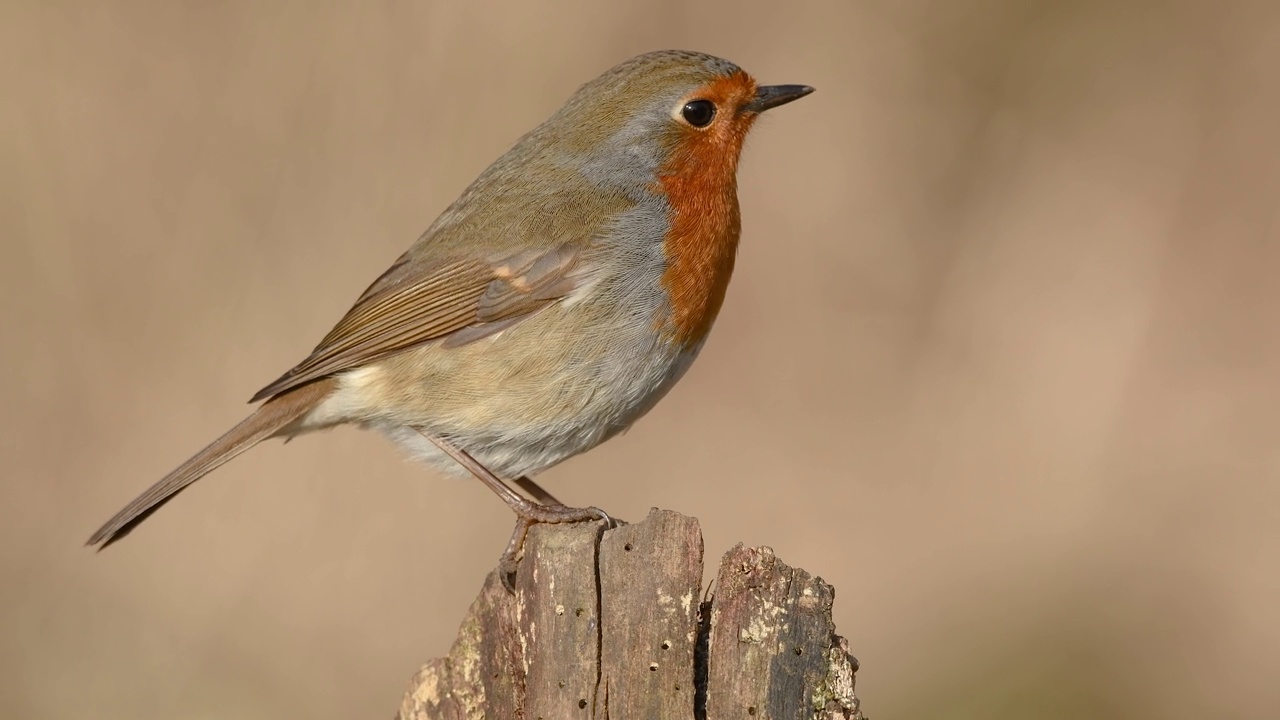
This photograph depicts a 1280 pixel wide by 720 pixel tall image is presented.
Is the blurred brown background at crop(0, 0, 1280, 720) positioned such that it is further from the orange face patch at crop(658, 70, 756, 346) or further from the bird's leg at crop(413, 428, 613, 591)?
the orange face patch at crop(658, 70, 756, 346)

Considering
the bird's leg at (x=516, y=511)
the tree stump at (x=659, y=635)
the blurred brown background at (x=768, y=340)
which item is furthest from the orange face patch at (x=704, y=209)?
the blurred brown background at (x=768, y=340)

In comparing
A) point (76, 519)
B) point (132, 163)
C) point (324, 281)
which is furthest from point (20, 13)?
point (76, 519)

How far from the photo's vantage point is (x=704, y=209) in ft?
16.0

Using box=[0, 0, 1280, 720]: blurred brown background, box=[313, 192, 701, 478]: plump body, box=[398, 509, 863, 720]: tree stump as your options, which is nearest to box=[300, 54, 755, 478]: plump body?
box=[313, 192, 701, 478]: plump body

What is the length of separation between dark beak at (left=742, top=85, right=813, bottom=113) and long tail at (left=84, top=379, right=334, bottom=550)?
1.80 meters

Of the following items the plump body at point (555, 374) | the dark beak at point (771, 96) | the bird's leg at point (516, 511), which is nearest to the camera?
the bird's leg at point (516, 511)

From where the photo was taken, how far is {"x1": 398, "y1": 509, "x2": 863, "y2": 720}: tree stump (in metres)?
3.22

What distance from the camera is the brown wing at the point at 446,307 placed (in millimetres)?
4793

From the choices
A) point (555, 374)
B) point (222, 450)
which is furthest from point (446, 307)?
point (222, 450)

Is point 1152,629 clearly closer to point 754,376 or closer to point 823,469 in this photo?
point 823,469

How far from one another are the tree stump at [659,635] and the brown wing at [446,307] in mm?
1256

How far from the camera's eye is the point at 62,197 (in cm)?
771

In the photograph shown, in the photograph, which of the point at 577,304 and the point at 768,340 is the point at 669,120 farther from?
the point at 768,340

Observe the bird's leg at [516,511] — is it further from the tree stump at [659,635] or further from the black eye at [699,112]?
the black eye at [699,112]
